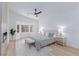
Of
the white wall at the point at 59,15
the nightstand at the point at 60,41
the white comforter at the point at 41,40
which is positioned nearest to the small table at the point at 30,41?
the white comforter at the point at 41,40

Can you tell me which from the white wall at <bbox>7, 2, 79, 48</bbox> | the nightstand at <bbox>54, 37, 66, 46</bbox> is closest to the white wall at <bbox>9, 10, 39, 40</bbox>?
the white wall at <bbox>7, 2, 79, 48</bbox>

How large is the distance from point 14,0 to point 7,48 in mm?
910

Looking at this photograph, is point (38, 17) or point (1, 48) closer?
point (1, 48)

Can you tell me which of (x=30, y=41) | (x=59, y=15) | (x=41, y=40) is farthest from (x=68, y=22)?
(x=30, y=41)

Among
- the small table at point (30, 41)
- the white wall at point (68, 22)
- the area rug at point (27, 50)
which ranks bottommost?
the area rug at point (27, 50)

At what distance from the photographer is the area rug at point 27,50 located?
202 cm

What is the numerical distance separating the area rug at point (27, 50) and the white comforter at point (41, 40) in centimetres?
8

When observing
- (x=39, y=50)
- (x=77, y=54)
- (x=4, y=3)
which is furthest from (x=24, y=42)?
(x=77, y=54)

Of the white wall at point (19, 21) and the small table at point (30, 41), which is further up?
the white wall at point (19, 21)

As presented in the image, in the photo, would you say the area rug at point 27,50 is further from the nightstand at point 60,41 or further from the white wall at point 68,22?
the white wall at point 68,22

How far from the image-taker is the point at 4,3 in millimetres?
1953

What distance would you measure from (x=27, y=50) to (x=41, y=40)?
0.33 m

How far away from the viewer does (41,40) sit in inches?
80.7

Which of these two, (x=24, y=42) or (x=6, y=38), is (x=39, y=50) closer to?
(x=24, y=42)
